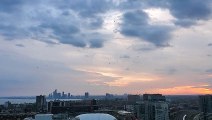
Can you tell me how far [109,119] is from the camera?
144m

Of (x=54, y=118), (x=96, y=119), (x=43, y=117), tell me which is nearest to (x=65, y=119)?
(x=54, y=118)

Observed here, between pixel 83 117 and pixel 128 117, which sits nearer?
pixel 83 117

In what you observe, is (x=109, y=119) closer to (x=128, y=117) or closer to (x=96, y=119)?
(x=96, y=119)

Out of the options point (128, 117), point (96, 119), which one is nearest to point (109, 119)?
point (96, 119)

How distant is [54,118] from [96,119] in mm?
36802

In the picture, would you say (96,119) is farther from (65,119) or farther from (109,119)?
(65,119)

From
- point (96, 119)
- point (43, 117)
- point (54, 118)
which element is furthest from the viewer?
point (54, 118)

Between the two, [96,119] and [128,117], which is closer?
[96,119]

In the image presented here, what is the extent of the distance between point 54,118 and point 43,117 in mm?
18148

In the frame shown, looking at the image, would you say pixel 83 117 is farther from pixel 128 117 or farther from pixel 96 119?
pixel 128 117

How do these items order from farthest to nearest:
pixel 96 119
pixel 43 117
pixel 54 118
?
1. pixel 54 118
2. pixel 43 117
3. pixel 96 119

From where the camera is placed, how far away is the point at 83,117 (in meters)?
147

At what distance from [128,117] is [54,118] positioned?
117 ft

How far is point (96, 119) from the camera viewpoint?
143 meters
